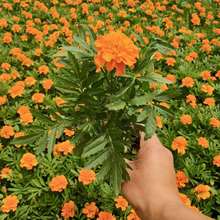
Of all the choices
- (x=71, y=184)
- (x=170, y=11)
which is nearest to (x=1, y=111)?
(x=71, y=184)

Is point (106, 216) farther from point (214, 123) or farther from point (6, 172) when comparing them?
point (214, 123)

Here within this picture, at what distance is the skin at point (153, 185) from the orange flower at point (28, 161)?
1.03m

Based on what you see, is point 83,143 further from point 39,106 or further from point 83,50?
point 39,106

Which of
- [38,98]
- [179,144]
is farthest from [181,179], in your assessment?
[38,98]

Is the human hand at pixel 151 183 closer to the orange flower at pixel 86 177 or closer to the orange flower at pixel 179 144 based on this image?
the orange flower at pixel 86 177

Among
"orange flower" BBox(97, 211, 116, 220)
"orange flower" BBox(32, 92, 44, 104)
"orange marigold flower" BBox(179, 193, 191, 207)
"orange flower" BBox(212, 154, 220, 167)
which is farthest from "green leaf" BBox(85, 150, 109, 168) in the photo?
"orange flower" BBox(32, 92, 44, 104)

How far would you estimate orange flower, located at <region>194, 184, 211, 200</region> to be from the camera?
2.84 meters

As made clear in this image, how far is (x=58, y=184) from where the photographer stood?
9.16 feet

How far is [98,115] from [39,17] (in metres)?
3.14

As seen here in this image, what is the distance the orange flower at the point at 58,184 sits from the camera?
278 cm

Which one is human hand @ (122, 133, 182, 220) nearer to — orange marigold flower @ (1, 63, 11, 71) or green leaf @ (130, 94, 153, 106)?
green leaf @ (130, 94, 153, 106)

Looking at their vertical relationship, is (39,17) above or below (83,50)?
below

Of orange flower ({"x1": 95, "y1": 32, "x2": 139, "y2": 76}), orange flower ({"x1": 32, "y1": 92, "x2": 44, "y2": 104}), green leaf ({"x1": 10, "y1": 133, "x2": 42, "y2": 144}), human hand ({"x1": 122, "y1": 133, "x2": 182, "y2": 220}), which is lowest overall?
orange flower ({"x1": 32, "y1": 92, "x2": 44, "y2": 104})

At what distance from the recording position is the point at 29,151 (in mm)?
3068
